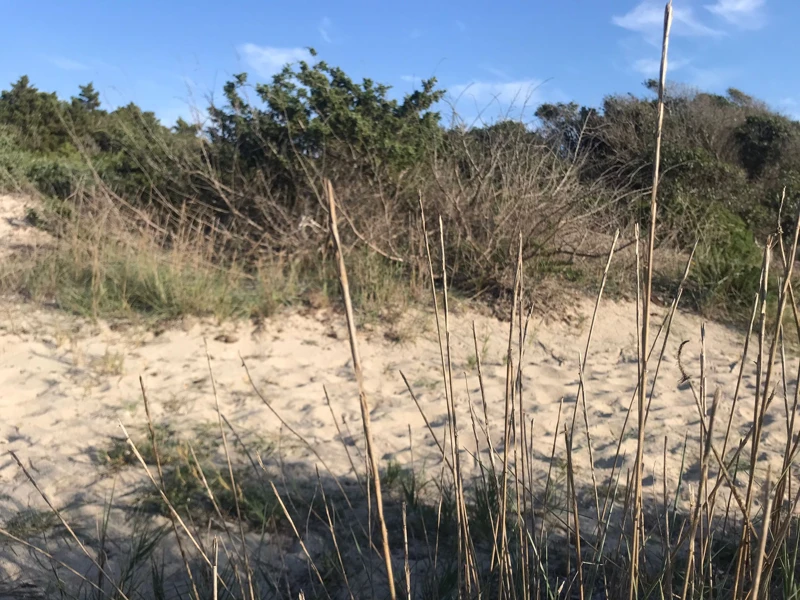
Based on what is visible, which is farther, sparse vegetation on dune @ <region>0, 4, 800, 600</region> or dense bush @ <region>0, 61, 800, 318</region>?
dense bush @ <region>0, 61, 800, 318</region>

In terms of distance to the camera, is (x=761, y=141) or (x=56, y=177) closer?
(x=56, y=177)

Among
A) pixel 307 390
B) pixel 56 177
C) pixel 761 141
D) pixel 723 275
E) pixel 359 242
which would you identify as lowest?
pixel 307 390

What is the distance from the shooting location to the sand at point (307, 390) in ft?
9.92

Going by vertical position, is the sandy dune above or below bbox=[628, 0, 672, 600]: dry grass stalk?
below

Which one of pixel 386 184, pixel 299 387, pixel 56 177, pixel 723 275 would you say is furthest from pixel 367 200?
pixel 56 177

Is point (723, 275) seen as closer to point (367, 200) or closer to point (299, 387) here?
point (367, 200)

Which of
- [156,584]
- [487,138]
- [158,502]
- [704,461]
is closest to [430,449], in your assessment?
[158,502]

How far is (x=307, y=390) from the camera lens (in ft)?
13.0

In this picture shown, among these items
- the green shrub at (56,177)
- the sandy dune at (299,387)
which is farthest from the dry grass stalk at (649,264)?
the green shrub at (56,177)


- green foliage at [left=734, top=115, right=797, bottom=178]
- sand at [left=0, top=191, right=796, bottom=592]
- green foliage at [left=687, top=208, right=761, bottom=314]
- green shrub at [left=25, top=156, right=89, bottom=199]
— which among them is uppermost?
green foliage at [left=734, top=115, right=797, bottom=178]

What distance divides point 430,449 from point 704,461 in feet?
7.18

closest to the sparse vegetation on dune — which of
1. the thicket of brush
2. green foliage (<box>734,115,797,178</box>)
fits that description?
the thicket of brush

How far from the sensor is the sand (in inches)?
119

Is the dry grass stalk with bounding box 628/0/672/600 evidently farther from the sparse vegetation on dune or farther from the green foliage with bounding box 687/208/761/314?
the green foliage with bounding box 687/208/761/314
